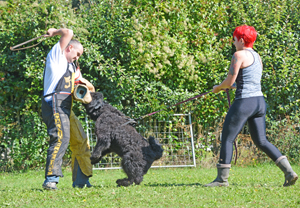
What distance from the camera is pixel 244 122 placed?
13.3ft

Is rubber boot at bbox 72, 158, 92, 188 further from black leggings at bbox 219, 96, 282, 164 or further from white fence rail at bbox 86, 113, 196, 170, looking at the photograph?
white fence rail at bbox 86, 113, 196, 170

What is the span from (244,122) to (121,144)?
158 cm

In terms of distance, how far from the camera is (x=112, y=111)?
4457mm

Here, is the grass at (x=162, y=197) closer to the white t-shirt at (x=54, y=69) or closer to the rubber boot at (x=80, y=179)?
the rubber boot at (x=80, y=179)

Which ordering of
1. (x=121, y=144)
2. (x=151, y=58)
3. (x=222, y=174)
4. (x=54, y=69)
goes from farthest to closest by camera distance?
(x=151, y=58)
(x=121, y=144)
(x=222, y=174)
(x=54, y=69)

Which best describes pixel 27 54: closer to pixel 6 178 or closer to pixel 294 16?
pixel 6 178

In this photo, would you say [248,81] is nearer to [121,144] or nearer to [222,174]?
[222,174]

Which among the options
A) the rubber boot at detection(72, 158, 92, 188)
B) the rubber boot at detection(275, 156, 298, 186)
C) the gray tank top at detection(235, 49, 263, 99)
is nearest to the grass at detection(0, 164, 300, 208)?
the rubber boot at detection(275, 156, 298, 186)

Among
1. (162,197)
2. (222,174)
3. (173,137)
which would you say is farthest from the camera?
(173,137)

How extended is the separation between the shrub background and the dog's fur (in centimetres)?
254

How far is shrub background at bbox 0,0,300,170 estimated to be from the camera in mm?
6711

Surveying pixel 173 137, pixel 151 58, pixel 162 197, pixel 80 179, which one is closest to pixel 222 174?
pixel 162 197

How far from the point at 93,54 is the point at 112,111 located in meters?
2.61

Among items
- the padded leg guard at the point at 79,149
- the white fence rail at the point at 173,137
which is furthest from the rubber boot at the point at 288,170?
the white fence rail at the point at 173,137
